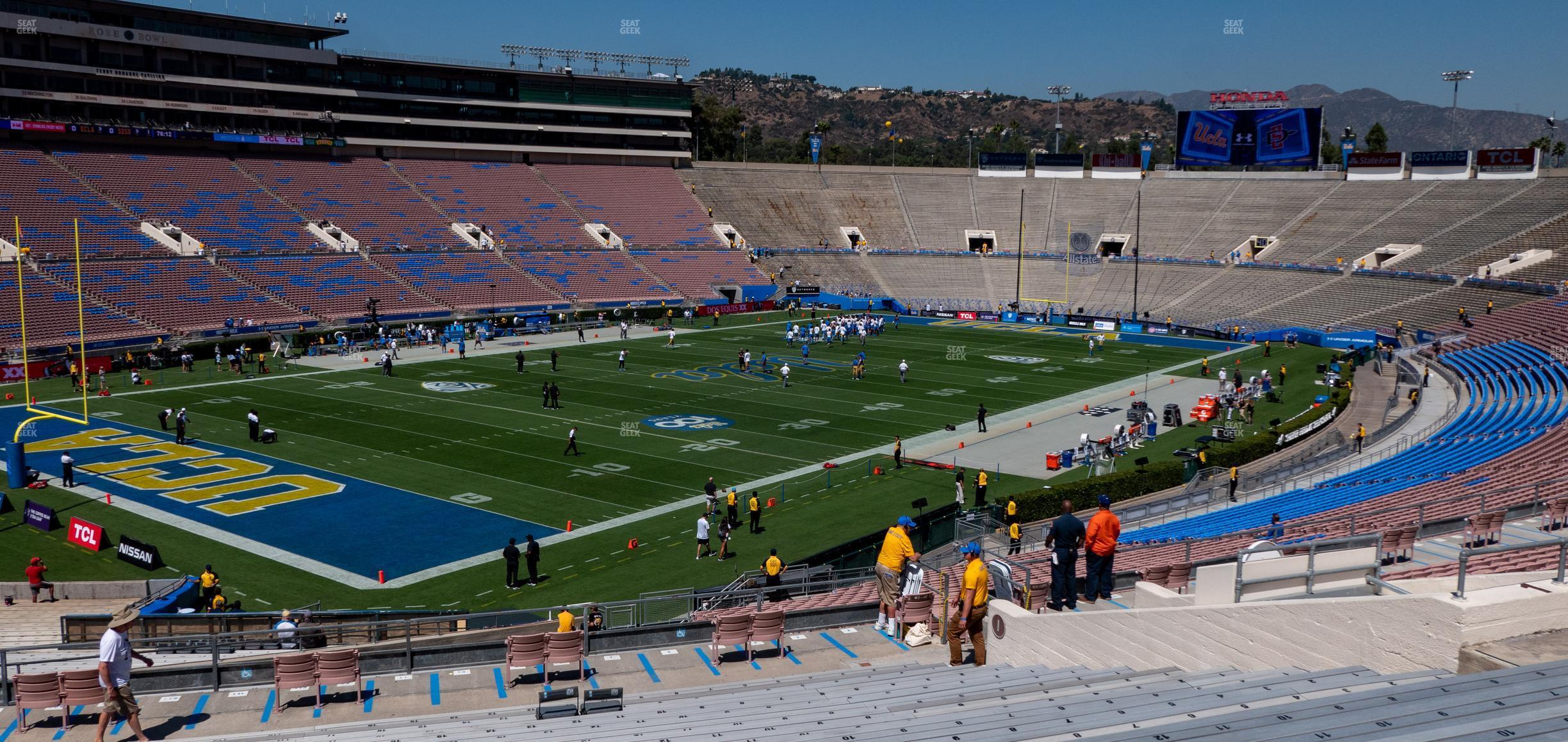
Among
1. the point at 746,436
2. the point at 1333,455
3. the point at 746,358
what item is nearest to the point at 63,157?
the point at 746,358

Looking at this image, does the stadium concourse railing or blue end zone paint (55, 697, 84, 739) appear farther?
the stadium concourse railing

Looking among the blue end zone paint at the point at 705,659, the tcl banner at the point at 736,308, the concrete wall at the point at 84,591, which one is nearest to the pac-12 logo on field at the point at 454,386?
the concrete wall at the point at 84,591

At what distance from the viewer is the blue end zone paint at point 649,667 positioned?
1128cm

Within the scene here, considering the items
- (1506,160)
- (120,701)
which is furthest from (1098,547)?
(1506,160)

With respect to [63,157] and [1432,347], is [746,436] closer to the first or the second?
[1432,347]

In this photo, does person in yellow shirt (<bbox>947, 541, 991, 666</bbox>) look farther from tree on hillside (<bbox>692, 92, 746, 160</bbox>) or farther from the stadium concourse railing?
tree on hillside (<bbox>692, 92, 746, 160</bbox>)

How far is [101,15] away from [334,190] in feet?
47.9

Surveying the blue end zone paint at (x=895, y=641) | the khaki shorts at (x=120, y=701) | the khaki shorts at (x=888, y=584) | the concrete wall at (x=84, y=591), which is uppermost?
the khaki shorts at (x=888, y=584)

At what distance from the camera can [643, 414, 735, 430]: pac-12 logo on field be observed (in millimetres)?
34312

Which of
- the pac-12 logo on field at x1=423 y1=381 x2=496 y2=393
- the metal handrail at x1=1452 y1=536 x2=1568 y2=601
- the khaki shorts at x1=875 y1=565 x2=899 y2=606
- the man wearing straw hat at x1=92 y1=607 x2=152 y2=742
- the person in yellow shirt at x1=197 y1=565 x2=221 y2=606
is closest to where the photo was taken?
the metal handrail at x1=1452 y1=536 x2=1568 y2=601

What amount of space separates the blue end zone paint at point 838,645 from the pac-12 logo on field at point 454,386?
2963 centimetres

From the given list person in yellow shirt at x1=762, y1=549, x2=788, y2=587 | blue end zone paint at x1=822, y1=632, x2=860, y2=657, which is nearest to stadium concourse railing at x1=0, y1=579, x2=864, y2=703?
person in yellow shirt at x1=762, y1=549, x2=788, y2=587

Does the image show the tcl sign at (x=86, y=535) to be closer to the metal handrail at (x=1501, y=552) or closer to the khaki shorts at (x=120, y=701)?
the khaki shorts at (x=120, y=701)

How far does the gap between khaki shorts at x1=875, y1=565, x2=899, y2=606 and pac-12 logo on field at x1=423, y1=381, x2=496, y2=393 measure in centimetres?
3011
